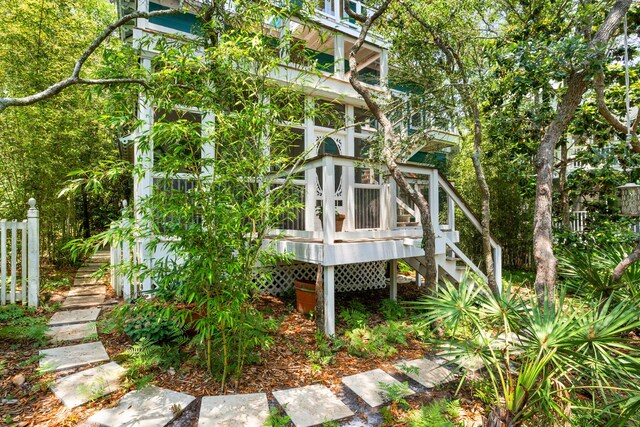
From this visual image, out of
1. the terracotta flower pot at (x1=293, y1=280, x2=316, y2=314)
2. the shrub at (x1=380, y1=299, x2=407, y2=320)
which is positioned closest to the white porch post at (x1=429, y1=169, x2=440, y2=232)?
the shrub at (x1=380, y1=299, x2=407, y2=320)

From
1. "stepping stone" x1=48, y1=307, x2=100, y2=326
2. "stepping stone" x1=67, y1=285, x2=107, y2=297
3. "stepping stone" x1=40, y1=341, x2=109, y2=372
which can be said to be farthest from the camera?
"stepping stone" x1=67, y1=285, x2=107, y2=297

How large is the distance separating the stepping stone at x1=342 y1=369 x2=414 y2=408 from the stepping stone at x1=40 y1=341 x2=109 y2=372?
255cm

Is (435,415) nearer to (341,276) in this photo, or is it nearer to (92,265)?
(341,276)

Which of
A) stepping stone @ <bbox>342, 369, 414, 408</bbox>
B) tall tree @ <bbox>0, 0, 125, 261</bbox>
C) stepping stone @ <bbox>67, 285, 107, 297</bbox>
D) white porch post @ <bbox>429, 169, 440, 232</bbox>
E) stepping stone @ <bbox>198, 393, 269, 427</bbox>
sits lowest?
stepping stone @ <bbox>342, 369, 414, 408</bbox>

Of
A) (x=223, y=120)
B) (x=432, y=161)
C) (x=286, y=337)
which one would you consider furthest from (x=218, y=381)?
(x=432, y=161)

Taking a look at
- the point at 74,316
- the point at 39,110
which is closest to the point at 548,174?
the point at 74,316

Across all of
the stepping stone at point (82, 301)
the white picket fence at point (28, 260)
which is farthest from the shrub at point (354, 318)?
the white picket fence at point (28, 260)

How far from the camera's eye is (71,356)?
3.18 metres

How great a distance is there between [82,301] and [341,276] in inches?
180

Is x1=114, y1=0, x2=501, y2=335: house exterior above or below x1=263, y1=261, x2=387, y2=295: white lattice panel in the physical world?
above

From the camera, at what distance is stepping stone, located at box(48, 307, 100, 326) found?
409cm

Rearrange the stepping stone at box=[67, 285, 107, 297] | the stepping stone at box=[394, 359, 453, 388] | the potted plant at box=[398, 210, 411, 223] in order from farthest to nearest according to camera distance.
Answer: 1. the potted plant at box=[398, 210, 411, 223]
2. the stepping stone at box=[67, 285, 107, 297]
3. the stepping stone at box=[394, 359, 453, 388]

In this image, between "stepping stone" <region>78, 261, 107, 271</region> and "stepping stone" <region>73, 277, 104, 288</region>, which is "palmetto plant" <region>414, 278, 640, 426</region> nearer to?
"stepping stone" <region>73, 277, 104, 288</region>

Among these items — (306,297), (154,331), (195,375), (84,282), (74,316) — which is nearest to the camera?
(195,375)
